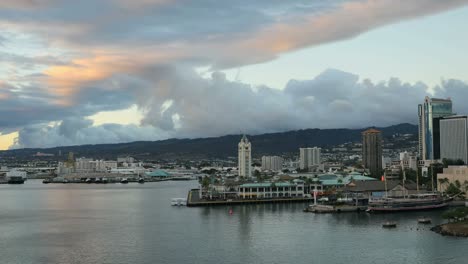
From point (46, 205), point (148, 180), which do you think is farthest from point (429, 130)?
point (46, 205)

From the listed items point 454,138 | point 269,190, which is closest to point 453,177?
point 269,190

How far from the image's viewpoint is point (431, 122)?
Result: 4491 inches

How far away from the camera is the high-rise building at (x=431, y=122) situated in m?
113

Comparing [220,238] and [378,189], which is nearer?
[220,238]

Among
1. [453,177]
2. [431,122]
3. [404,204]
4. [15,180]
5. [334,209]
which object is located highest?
[431,122]

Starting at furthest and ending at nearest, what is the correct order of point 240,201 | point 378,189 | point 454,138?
point 454,138
point 240,201
point 378,189

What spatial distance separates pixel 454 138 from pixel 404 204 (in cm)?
7062

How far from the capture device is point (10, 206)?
54906mm

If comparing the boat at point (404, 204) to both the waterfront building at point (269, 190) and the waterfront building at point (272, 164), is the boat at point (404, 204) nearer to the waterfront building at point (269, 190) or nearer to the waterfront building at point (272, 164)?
the waterfront building at point (269, 190)

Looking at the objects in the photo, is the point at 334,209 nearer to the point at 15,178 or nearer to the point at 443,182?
the point at 443,182

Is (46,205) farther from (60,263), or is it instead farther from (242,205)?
(60,263)

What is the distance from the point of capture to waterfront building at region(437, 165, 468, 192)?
167 ft

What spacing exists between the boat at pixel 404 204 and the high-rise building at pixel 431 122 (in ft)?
237

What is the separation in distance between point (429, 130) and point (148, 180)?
195 ft
